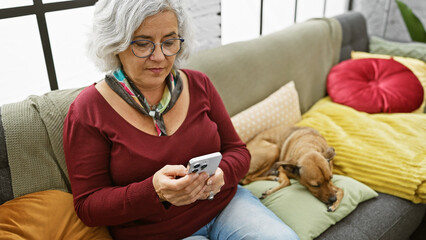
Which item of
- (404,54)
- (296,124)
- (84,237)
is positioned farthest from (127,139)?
(404,54)

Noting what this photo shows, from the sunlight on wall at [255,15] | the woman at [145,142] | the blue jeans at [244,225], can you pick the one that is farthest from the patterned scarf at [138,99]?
the sunlight on wall at [255,15]

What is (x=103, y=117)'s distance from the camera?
1.17m

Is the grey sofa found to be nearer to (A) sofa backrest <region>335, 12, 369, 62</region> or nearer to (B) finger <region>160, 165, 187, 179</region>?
(A) sofa backrest <region>335, 12, 369, 62</region>

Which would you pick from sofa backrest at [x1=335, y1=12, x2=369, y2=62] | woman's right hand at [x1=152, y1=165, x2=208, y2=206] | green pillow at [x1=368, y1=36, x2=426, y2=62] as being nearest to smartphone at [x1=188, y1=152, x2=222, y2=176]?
woman's right hand at [x1=152, y1=165, x2=208, y2=206]

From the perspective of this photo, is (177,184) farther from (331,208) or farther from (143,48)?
(331,208)

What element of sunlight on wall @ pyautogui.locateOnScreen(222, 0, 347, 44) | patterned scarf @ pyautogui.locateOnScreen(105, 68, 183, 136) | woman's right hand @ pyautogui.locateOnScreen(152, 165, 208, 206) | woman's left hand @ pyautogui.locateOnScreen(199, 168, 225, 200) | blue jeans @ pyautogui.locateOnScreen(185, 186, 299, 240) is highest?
sunlight on wall @ pyautogui.locateOnScreen(222, 0, 347, 44)

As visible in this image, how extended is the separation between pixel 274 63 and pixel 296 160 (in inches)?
27.1

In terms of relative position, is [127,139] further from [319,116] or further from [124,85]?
[319,116]

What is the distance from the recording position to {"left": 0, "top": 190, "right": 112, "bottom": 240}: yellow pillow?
1154mm

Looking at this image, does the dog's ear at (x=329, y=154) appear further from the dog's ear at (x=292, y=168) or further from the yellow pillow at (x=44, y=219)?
the yellow pillow at (x=44, y=219)

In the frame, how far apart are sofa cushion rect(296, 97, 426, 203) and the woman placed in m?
0.75

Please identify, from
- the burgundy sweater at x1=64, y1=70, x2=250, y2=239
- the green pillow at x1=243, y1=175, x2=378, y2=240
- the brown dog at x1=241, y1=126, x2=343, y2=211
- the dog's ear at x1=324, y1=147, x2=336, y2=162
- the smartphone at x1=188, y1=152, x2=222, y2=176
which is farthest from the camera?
the dog's ear at x1=324, y1=147, x2=336, y2=162

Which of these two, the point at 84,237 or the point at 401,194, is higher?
the point at 84,237

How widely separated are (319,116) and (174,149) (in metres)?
1.27
